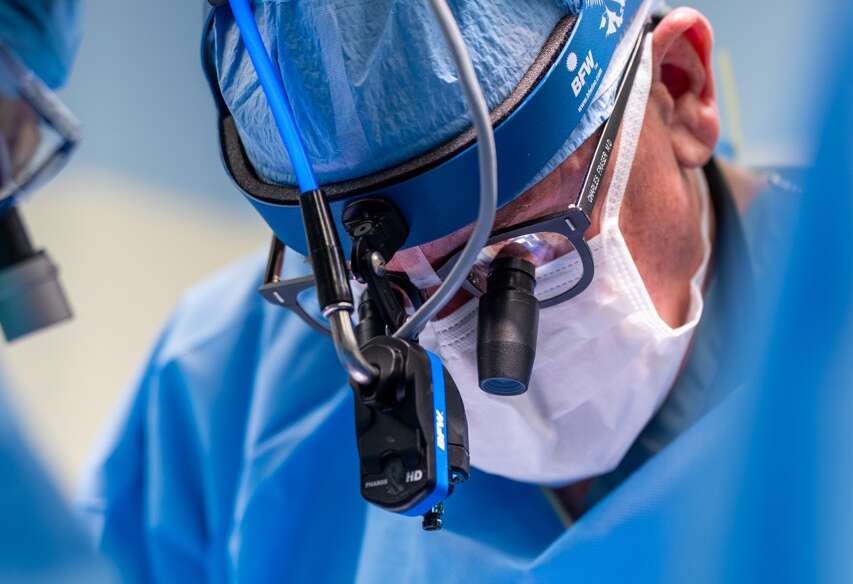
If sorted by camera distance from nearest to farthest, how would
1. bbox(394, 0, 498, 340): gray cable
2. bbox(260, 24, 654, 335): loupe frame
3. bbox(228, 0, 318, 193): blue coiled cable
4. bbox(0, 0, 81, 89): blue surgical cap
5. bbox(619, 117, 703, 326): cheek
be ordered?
bbox(394, 0, 498, 340): gray cable, bbox(228, 0, 318, 193): blue coiled cable, bbox(260, 24, 654, 335): loupe frame, bbox(619, 117, 703, 326): cheek, bbox(0, 0, 81, 89): blue surgical cap

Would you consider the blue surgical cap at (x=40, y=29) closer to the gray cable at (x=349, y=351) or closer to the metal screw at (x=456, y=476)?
the gray cable at (x=349, y=351)

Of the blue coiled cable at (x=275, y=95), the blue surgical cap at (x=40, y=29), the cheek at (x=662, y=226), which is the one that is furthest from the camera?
the blue surgical cap at (x=40, y=29)

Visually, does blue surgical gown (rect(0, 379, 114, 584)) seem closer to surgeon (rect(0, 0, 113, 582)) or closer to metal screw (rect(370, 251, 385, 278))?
surgeon (rect(0, 0, 113, 582))

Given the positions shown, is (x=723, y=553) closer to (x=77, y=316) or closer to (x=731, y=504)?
(x=731, y=504)

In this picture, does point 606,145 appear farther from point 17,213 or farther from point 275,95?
point 17,213

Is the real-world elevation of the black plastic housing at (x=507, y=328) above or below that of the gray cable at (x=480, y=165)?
below

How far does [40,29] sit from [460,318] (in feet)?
1.90

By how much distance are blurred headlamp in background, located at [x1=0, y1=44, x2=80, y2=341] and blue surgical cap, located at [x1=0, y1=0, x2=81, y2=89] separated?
0.09ft

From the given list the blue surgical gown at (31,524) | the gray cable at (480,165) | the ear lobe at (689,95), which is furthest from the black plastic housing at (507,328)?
the blue surgical gown at (31,524)

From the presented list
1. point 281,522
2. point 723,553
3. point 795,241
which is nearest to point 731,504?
point 723,553

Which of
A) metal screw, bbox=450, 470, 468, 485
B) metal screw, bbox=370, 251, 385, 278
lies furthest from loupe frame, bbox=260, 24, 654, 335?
metal screw, bbox=450, 470, 468, 485

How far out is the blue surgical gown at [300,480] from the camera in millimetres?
965

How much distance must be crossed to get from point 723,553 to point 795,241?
0.22m

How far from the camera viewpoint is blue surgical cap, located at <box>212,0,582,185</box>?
0.76 m
